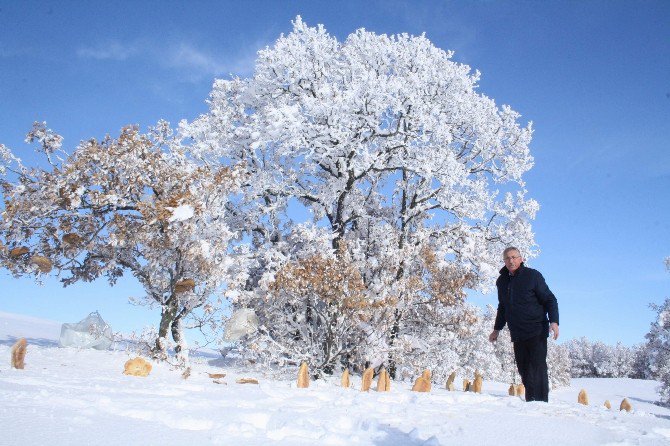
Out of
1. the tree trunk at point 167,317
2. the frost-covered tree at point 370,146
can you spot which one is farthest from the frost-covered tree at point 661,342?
the tree trunk at point 167,317

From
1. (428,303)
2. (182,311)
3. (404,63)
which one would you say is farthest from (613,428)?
(404,63)

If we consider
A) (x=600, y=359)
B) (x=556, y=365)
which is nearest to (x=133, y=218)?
(x=556, y=365)

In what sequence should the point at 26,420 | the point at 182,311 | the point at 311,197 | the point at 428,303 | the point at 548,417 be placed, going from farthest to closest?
the point at 311,197, the point at 428,303, the point at 182,311, the point at 548,417, the point at 26,420

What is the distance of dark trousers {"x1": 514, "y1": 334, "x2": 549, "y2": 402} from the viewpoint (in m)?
5.35

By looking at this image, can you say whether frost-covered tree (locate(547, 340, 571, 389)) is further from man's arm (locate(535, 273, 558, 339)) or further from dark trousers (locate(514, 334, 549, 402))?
man's arm (locate(535, 273, 558, 339))

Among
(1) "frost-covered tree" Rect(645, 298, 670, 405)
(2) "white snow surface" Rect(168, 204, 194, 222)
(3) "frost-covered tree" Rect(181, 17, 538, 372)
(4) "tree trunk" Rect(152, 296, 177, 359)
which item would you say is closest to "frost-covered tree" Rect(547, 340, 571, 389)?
(1) "frost-covered tree" Rect(645, 298, 670, 405)

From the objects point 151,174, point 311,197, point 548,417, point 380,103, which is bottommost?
point 548,417

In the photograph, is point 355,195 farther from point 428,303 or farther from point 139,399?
point 139,399

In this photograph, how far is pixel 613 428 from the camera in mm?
3281

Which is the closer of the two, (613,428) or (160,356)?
(613,428)

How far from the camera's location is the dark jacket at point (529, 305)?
17.9 ft

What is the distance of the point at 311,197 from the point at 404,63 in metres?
5.72

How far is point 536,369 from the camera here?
541 cm

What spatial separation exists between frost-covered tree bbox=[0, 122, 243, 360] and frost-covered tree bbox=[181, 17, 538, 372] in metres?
2.67
